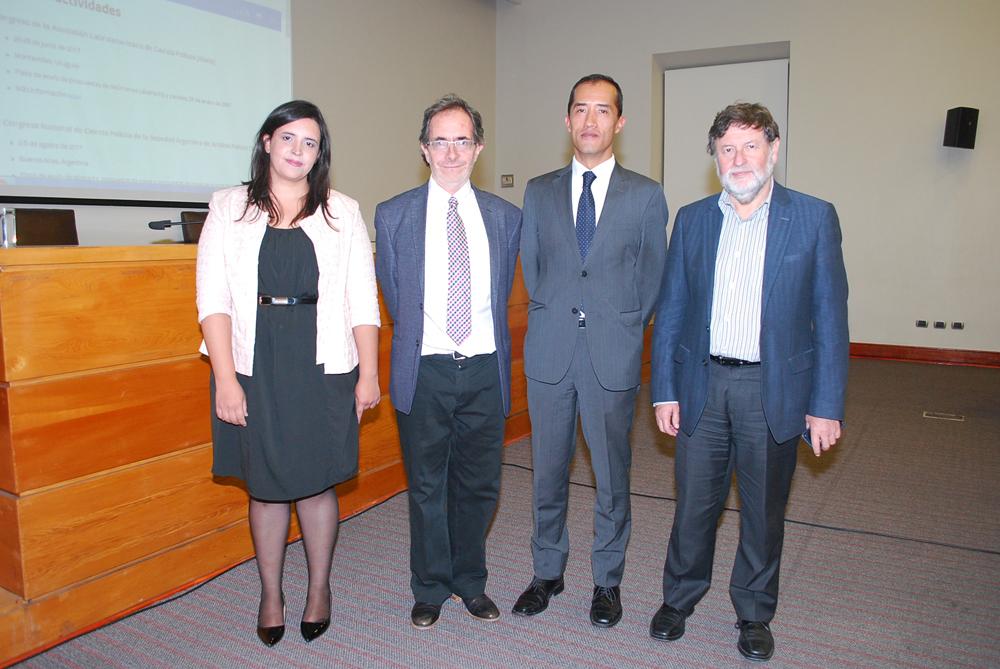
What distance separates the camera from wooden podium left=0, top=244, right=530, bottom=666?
2.23m

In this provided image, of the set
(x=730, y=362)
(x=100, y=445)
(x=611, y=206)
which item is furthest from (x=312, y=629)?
(x=611, y=206)

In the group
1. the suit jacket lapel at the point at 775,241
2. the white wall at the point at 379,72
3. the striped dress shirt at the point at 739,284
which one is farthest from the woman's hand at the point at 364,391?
the white wall at the point at 379,72

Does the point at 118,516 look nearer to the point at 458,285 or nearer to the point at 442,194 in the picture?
the point at 458,285

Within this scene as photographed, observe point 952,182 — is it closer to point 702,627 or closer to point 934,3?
point 934,3

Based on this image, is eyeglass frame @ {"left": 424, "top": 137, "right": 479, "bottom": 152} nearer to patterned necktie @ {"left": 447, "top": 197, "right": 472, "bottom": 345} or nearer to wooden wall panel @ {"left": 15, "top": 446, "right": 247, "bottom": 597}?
patterned necktie @ {"left": 447, "top": 197, "right": 472, "bottom": 345}

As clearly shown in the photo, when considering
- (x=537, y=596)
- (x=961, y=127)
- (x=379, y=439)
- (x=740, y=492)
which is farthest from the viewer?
(x=961, y=127)

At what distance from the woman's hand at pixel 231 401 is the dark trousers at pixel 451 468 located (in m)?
0.50

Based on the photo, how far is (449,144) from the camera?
88.5 inches

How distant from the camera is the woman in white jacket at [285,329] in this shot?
2.13 metres

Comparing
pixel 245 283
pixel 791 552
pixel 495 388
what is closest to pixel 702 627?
pixel 791 552

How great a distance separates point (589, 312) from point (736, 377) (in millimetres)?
478

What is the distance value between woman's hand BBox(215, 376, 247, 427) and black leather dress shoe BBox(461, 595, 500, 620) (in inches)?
38.0

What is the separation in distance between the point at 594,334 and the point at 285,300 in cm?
93

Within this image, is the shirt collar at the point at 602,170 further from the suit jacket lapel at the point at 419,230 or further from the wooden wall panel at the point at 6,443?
the wooden wall panel at the point at 6,443
